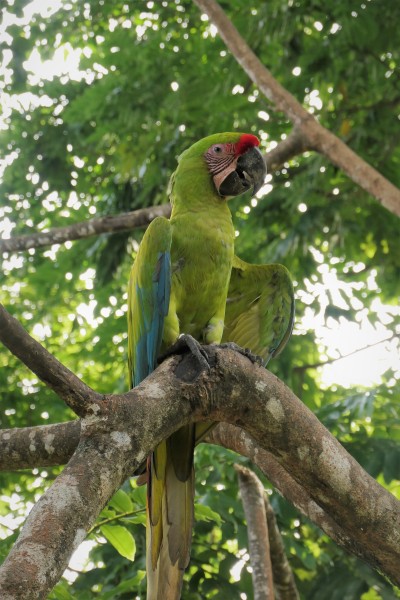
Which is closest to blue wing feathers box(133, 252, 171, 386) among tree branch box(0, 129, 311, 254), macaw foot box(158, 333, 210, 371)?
macaw foot box(158, 333, 210, 371)

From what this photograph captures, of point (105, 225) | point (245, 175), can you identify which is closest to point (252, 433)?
point (245, 175)

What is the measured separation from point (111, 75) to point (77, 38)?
0.85 metres

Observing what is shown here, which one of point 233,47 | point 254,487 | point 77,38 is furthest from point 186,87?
point 254,487

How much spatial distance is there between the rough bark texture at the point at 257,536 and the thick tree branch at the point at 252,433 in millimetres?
379

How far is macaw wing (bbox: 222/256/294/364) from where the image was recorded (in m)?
2.44

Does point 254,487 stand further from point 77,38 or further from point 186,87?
point 77,38

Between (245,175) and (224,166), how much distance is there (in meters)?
0.08

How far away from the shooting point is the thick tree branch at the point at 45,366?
1.22 meters

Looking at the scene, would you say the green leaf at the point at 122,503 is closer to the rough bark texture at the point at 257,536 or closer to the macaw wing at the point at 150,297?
the macaw wing at the point at 150,297

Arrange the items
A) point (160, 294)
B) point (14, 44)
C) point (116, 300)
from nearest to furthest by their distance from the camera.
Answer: point (160, 294)
point (14, 44)
point (116, 300)

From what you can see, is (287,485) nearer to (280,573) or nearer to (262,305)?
(280,573)

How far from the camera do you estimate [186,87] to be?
154 inches

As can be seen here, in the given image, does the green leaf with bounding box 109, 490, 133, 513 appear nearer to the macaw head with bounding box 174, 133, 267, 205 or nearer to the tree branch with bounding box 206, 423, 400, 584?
the tree branch with bounding box 206, 423, 400, 584

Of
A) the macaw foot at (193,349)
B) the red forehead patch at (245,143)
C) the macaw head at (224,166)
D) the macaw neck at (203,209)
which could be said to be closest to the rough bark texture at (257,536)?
the macaw foot at (193,349)
